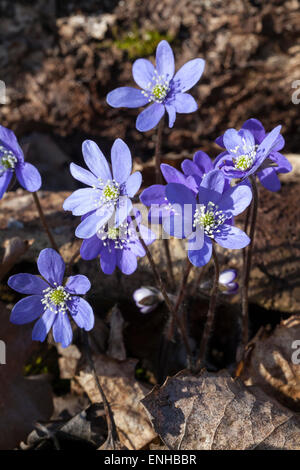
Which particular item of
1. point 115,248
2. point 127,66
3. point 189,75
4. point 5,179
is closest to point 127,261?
point 115,248

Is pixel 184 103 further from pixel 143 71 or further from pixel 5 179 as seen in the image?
pixel 5 179

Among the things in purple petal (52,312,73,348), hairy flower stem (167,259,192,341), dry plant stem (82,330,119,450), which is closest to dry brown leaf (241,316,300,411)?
hairy flower stem (167,259,192,341)

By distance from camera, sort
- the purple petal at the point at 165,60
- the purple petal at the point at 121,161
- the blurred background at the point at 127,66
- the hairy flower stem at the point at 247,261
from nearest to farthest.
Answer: the purple petal at the point at 121,161 → the hairy flower stem at the point at 247,261 → the purple petal at the point at 165,60 → the blurred background at the point at 127,66

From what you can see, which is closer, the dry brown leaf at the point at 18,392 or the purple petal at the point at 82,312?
the purple petal at the point at 82,312

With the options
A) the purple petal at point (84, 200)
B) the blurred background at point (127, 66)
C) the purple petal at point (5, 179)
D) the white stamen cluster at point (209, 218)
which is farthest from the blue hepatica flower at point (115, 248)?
the blurred background at point (127, 66)

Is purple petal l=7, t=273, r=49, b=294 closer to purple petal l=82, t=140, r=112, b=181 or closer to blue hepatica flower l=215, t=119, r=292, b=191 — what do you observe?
purple petal l=82, t=140, r=112, b=181

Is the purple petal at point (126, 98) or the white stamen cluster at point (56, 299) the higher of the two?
the purple petal at point (126, 98)

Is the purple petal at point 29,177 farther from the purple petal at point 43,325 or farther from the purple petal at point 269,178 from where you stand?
the purple petal at point 269,178

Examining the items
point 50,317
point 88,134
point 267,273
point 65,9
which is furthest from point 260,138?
point 65,9
